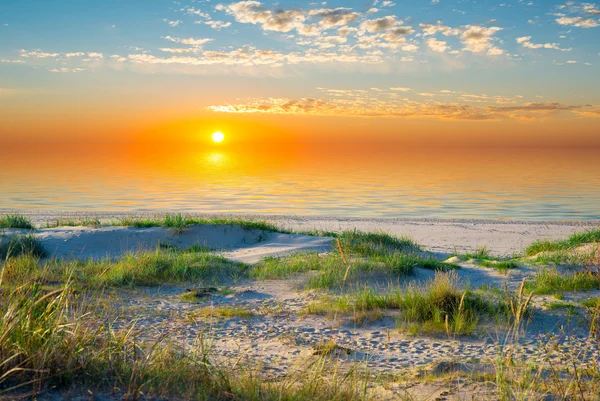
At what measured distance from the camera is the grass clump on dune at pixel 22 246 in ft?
41.5

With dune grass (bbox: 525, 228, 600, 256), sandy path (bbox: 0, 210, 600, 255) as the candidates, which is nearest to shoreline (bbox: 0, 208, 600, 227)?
sandy path (bbox: 0, 210, 600, 255)

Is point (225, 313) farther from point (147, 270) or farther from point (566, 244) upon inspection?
point (566, 244)

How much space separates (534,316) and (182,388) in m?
5.62

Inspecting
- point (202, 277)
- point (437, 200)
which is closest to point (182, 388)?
point (202, 277)

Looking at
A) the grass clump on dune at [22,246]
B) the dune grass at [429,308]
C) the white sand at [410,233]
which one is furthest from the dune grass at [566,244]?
the grass clump on dune at [22,246]

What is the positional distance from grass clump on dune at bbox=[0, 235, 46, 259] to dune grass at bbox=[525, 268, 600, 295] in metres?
10.3

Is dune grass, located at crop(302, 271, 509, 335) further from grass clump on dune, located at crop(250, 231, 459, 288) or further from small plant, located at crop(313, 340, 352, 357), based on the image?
grass clump on dune, located at crop(250, 231, 459, 288)

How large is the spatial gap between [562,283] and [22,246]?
10867 millimetres

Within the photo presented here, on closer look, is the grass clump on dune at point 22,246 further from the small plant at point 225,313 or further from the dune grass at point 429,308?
the dune grass at point 429,308

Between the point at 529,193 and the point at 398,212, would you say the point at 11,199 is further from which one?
the point at 529,193

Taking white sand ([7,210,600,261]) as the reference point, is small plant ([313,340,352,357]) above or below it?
above

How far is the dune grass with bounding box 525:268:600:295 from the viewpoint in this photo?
9258 millimetres

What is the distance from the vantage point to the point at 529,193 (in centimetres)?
4425

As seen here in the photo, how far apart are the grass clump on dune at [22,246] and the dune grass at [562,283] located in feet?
33.9
